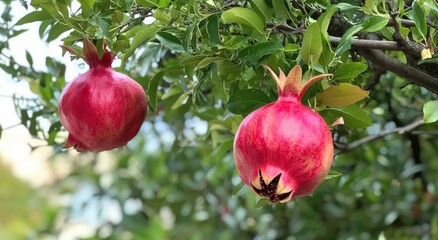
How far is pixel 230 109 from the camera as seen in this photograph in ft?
2.32

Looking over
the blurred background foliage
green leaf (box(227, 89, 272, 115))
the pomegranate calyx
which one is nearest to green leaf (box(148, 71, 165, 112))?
the blurred background foliage

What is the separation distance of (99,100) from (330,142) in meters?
0.22

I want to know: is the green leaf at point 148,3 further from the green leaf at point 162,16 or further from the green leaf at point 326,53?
the green leaf at point 326,53

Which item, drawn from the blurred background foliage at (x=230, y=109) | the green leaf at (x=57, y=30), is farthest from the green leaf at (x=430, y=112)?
the green leaf at (x=57, y=30)

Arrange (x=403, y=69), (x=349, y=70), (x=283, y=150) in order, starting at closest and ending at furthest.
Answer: (x=283, y=150), (x=349, y=70), (x=403, y=69)

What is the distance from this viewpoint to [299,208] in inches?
69.1

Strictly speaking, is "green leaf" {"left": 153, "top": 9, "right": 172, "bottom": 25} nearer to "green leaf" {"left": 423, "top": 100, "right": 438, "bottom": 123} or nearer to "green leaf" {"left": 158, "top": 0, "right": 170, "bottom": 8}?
"green leaf" {"left": 158, "top": 0, "right": 170, "bottom": 8}

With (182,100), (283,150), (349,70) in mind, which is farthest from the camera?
(182,100)

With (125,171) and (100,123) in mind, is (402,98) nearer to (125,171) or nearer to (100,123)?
(100,123)

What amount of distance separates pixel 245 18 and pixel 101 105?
15 cm

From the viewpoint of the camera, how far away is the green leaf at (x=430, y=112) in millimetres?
674

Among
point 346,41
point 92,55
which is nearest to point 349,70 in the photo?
point 346,41

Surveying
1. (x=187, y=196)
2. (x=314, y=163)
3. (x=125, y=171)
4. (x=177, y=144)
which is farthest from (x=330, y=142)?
(x=125, y=171)

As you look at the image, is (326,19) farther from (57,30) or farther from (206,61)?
(57,30)
